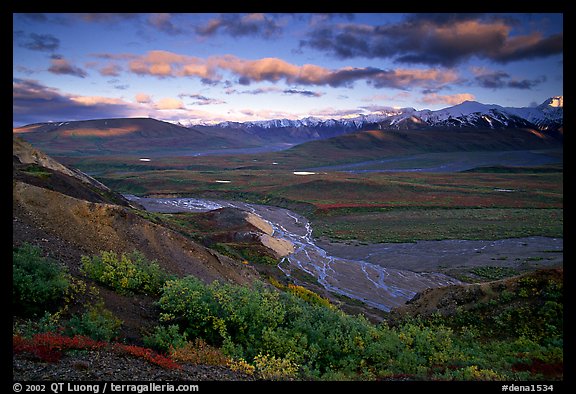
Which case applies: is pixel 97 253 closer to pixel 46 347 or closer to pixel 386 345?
pixel 46 347

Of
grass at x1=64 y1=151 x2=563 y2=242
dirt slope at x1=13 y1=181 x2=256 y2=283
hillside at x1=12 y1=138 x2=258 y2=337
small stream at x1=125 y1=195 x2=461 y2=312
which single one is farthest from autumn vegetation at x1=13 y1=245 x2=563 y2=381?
grass at x1=64 y1=151 x2=563 y2=242

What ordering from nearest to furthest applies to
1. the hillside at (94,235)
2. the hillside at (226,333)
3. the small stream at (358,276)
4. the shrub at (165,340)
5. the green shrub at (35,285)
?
the hillside at (226,333)
the shrub at (165,340)
the green shrub at (35,285)
the hillside at (94,235)
the small stream at (358,276)

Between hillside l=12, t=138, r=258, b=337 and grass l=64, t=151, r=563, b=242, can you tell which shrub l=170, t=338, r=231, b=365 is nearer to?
hillside l=12, t=138, r=258, b=337

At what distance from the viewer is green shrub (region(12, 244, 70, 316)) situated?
7578 mm

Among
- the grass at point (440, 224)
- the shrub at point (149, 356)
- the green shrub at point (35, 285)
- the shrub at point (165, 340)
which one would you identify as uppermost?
the green shrub at point (35, 285)

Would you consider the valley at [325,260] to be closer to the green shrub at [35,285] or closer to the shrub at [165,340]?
the shrub at [165,340]

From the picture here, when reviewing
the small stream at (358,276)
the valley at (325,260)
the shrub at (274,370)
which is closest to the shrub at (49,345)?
the valley at (325,260)

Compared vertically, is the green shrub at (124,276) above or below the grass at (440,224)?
above

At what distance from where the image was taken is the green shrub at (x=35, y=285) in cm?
758

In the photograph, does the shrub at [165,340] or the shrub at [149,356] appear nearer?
the shrub at [149,356]

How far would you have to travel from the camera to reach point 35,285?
7727 millimetres

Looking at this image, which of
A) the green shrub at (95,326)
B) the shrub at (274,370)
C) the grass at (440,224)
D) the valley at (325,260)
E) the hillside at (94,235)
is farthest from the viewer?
the grass at (440,224)

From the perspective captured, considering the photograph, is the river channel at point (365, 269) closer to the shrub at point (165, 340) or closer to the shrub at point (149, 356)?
the shrub at point (165, 340)
